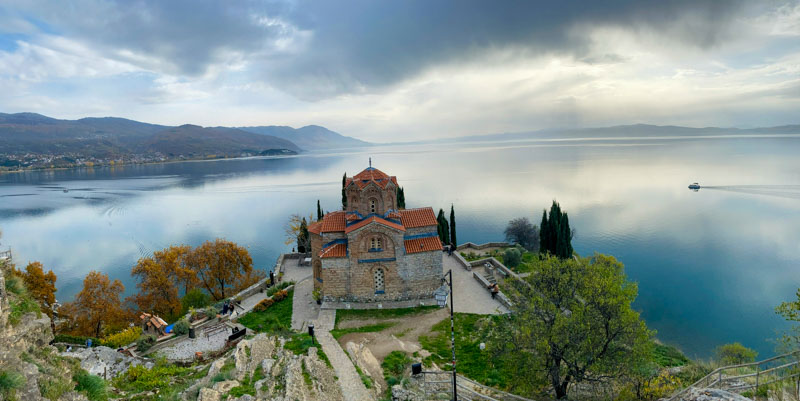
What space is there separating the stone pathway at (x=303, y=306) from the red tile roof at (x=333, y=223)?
14.8 feet

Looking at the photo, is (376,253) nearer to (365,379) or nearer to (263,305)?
(263,305)

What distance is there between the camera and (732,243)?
43156 millimetres

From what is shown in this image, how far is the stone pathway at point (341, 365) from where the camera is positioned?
12875mm

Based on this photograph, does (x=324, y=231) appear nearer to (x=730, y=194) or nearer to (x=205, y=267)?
(x=205, y=267)

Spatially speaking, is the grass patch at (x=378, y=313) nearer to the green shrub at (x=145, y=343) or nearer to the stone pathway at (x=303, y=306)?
the stone pathway at (x=303, y=306)

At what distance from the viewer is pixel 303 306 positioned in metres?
22.5

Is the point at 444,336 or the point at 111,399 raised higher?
the point at 111,399

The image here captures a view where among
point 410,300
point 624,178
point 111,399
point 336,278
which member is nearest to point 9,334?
point 111,399

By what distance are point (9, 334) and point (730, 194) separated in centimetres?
9134

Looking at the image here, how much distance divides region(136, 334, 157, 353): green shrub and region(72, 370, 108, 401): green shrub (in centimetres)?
847

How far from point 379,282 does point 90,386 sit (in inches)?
567

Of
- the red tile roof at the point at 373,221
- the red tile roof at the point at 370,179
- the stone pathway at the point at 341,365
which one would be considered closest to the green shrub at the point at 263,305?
the stone pathway at the point at 341,365

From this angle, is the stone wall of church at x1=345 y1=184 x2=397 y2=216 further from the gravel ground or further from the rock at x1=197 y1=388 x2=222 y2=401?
the rock at x1=197 y1=388 x2=222 y2=401

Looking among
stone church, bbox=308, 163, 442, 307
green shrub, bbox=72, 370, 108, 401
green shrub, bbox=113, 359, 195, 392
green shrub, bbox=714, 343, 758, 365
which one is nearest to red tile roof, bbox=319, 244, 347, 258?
stone church, bbox=308, 163, 442, 307
